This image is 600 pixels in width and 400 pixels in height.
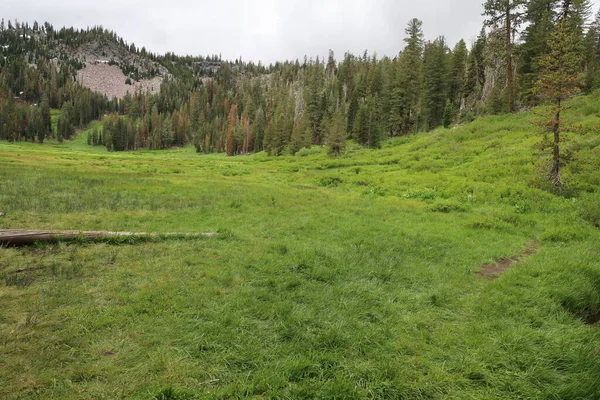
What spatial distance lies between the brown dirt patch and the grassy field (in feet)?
0.89

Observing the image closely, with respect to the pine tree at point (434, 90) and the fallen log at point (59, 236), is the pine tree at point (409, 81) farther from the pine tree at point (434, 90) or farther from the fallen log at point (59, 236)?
the fallen log at point (59, 236)

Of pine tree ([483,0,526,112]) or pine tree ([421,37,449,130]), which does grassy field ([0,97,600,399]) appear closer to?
pine tree ([483,0,526,112])

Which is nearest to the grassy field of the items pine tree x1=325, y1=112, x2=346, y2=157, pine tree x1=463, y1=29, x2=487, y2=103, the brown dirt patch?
the brown dirt patch

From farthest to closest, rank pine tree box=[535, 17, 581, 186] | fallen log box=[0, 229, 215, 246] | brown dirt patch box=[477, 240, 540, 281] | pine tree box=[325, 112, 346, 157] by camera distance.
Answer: pine tree box=[325, 112, 346, 157] → pine tree box=[535, 17, 581, 186] → brown dirt patch box=[477, 240, 540, 281] → fallen log box=[0, 229, 215, 246]

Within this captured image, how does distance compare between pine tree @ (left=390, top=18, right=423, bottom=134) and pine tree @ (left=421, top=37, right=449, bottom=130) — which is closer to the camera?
pine tree @ (left=421, top=37, right=449, bottom=130)

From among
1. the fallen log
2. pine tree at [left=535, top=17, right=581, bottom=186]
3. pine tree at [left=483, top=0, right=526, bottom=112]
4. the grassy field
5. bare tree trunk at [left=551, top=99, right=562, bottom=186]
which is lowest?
the grassy field

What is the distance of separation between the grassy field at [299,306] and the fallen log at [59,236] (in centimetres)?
40

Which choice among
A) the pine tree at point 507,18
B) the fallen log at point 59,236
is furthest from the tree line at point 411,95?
the fallen log at point 59,236

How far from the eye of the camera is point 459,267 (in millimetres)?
11289

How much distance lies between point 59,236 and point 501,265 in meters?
16.9

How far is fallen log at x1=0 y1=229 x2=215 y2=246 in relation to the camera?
10.3 m

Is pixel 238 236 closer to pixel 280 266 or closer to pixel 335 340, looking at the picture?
pixel 280 266

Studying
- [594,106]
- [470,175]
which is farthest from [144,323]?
[594,106]

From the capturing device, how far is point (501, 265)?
11.8m
